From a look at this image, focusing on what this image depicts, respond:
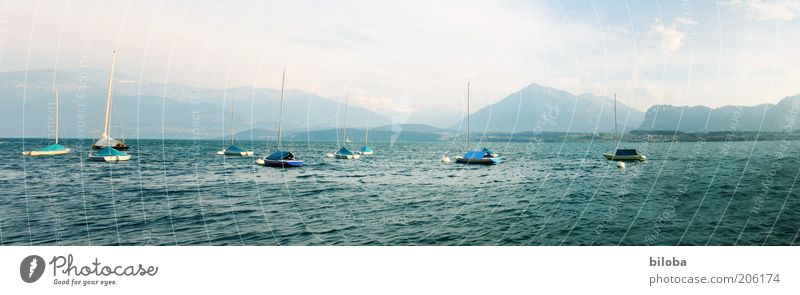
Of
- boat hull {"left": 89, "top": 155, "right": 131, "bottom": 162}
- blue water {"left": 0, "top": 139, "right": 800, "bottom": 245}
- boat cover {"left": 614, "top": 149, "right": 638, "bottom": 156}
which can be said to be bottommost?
boat hull {"left": 89, "top": 155, "right": 131, "bottom": 162}

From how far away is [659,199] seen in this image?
27.2 meters

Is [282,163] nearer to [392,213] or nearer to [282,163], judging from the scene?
[282,163]

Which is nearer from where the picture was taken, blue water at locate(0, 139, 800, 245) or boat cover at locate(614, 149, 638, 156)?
blue water at locate(0, 139, 800, 245)

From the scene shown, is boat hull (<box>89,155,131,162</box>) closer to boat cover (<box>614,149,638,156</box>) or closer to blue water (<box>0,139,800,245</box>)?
blue water (<box>0,139,800,245</box>)

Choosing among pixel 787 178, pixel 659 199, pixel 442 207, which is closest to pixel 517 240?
pixel 442 207

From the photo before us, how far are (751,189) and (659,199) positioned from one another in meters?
10.3

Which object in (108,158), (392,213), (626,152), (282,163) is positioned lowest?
(108,158)

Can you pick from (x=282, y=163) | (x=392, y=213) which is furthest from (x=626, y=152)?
(x=392, y=213)

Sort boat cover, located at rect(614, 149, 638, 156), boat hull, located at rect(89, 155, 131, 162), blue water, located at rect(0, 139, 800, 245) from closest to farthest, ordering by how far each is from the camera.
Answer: blue water, located at rect(0, 139, 800, 245), boat hull, located at rect(89, 155, 131, 162), boat cover, located at rect(614, 149, 638, 156)

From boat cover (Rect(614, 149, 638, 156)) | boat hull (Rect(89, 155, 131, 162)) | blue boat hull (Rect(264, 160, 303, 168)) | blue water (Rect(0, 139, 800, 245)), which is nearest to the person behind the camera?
blue water (Rect(0, 139, 800, 245))

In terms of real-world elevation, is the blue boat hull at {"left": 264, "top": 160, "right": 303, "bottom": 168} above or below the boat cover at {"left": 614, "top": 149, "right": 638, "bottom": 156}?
below

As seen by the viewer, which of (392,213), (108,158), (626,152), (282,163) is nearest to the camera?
(392,213)

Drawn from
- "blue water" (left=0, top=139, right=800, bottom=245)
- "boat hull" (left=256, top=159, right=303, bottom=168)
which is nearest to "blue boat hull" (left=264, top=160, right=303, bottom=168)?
"boat hull" (left=256, top=159, right=303, bottom=168)
